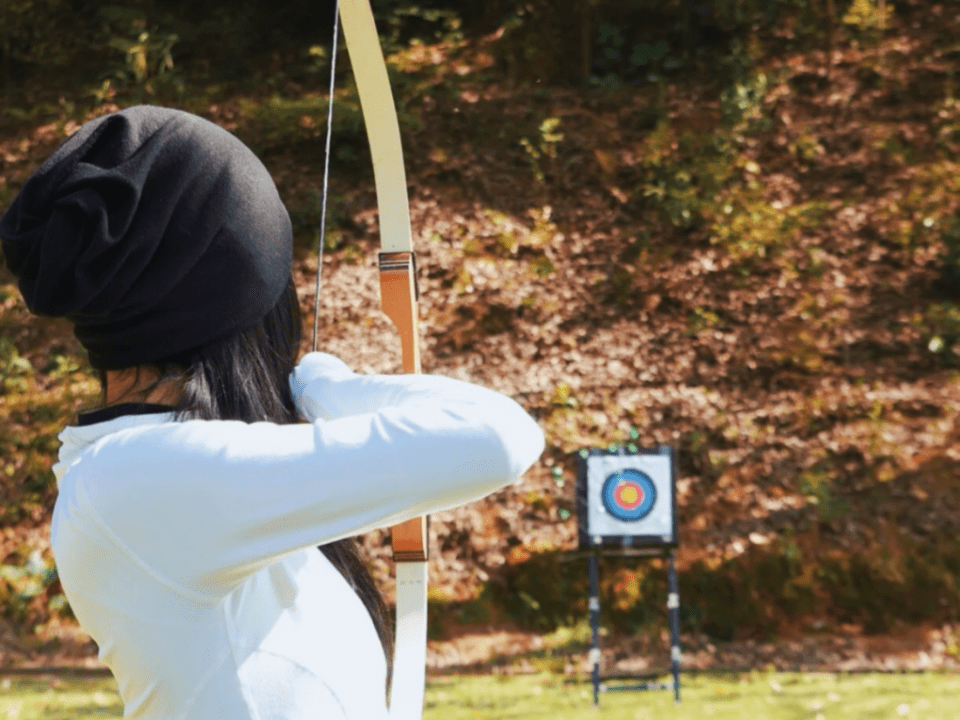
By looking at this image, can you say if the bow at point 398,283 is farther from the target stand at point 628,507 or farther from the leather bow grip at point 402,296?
the target stand at point 628,507

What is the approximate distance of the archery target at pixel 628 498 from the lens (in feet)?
13.0

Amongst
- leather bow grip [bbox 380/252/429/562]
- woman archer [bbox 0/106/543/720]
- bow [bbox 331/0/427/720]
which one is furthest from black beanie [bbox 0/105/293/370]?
leather bow grip [bbox 380/252/429/562]

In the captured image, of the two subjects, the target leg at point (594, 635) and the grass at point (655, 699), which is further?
the target leg at point (594, 635)

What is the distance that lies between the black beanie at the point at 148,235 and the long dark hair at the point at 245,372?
0.02 m

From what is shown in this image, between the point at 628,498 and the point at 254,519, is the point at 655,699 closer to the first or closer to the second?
the point at 628,498

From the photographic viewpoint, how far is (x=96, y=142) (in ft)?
1.98

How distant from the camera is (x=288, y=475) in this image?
0.52m

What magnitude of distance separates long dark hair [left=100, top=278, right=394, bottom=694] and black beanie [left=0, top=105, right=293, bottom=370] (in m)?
0.02

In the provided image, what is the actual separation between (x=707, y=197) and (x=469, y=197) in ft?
4.48

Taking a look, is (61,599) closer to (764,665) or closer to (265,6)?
(764,665)

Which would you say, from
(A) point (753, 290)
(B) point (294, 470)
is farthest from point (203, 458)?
(A) point (753, 290)

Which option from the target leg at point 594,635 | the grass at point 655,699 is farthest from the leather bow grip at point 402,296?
the target leg at point 594,635

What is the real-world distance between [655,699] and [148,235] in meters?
3.43

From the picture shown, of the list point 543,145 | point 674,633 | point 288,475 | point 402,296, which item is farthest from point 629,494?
point 288,475
